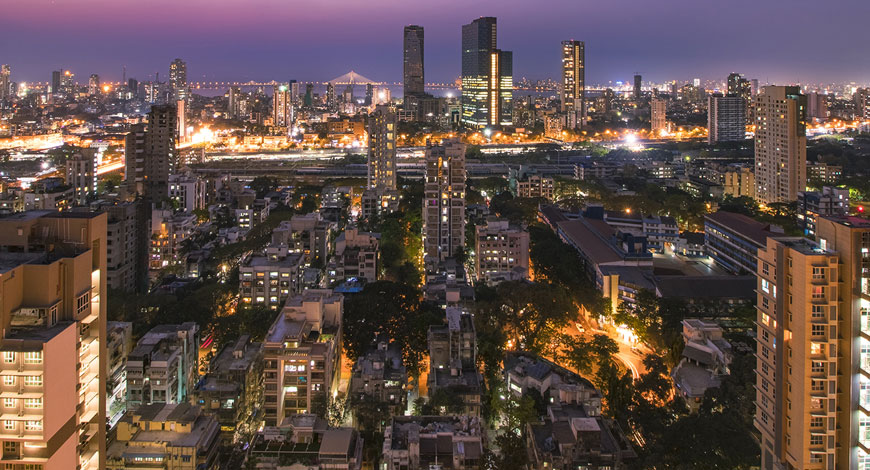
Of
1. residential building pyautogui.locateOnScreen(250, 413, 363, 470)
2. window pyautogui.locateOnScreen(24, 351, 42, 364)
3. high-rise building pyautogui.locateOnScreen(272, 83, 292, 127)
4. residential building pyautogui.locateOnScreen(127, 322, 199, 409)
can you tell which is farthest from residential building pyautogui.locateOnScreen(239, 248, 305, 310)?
high-rise building pyautogui.locateOnScreen(272, 83, 292, 127)

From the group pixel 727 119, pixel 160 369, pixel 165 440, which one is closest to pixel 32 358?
pixel 165 440

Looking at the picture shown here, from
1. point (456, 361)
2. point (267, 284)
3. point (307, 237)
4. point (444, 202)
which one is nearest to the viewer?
point (456, 361)

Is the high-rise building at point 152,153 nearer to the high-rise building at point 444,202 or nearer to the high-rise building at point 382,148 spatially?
the high-rise building at point 382,148

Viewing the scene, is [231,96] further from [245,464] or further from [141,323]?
[245,464]

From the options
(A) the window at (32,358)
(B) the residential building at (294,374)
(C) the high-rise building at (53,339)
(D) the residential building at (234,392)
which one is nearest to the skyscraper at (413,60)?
(D) the residential building at (234,392)

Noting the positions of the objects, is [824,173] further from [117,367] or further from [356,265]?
[117,367]

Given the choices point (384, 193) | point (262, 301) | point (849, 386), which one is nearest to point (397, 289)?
point (262, 301)
